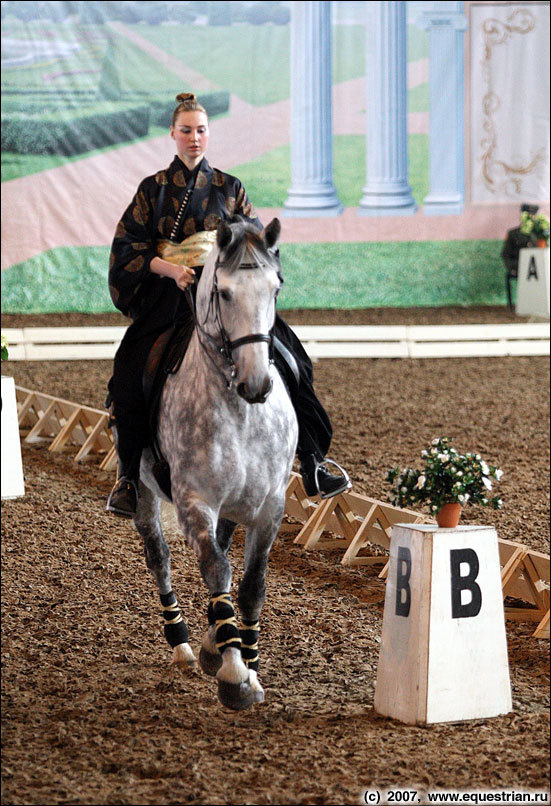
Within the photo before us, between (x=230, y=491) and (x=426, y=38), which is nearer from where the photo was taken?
(x=230, y=491)

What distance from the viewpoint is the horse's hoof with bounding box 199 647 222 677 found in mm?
3166

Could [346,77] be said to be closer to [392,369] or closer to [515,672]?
[392,369]

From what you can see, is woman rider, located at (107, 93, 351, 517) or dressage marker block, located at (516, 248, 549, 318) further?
dressage marker block, located at (516, 248, 549, 318)

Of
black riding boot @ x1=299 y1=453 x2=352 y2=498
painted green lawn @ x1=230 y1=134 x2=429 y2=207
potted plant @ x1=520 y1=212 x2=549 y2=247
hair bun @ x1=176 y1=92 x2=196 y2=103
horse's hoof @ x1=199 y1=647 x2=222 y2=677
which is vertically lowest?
horse's hoof @ x1=199 y1=647 x2=222 y2=677

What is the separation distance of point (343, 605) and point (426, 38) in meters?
11.5

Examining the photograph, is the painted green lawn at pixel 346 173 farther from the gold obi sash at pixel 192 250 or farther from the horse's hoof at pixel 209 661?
the horse's hoof at pixel 209 661

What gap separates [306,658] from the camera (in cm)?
349

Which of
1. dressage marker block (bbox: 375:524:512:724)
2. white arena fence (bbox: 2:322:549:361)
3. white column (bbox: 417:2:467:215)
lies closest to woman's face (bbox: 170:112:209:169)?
dressage marker block (bbox: 375:524:512:724)

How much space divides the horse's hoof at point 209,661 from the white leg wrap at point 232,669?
29cm

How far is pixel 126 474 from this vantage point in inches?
129

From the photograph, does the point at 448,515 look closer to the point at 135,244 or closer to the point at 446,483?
the point at 446,483

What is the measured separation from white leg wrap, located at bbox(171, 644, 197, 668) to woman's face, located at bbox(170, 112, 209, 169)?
147cm

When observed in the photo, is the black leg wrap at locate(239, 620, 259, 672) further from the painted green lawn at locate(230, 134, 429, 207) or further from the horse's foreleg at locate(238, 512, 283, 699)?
the painted green lawn at locate(230, 134, 429, 207)

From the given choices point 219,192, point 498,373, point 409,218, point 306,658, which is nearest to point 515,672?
point 306,658
